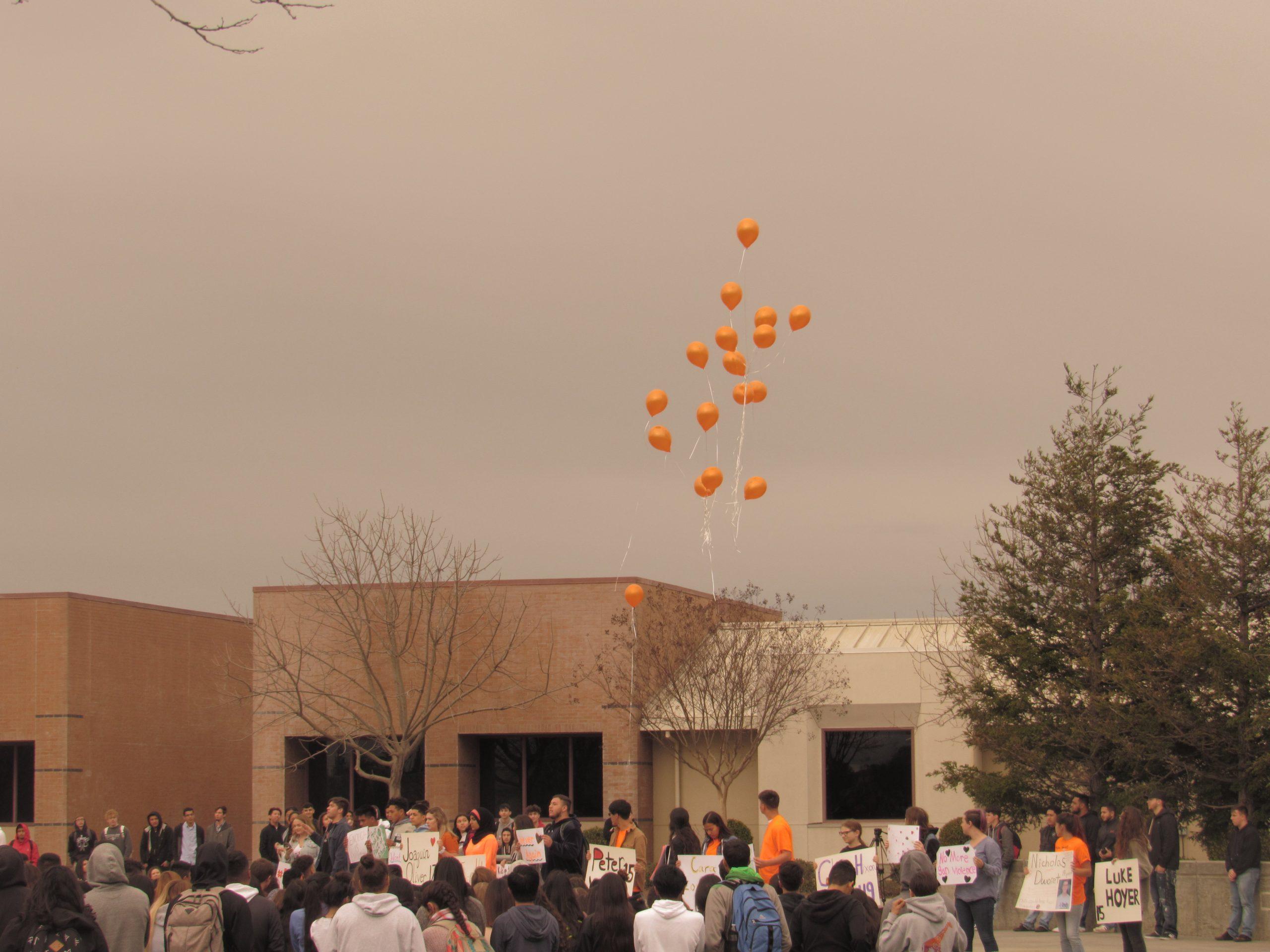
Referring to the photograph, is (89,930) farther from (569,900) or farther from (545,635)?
(545,635)

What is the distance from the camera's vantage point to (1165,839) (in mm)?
17562

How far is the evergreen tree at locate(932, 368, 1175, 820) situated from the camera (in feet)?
75.0

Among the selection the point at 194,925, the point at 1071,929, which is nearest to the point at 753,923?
the point at 194,925

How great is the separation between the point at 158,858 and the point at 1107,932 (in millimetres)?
15761

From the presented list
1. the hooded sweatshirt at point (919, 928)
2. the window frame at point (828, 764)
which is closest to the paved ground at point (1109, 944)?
the hooded sweatshirt at point (919, 928)

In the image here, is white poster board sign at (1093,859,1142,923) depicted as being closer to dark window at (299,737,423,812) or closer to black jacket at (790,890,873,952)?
black jacket at (790,890,873,952)

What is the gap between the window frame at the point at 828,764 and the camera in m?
29.2

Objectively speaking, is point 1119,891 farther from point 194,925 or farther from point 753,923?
point 194,925

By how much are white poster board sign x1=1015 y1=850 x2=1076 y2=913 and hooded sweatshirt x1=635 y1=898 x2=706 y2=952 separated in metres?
5.67

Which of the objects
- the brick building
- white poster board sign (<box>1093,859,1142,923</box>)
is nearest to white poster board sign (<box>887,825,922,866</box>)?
white poster board sign (<box>1093,859,1142,923</box>)

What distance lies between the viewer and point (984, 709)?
24.1 m

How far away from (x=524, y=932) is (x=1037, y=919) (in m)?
14.0

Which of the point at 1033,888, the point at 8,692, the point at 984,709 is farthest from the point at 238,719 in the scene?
the point at 1033,888

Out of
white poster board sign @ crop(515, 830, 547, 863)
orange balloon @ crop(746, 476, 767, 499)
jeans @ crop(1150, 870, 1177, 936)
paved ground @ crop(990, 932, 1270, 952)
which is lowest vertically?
paved ground @ crop(990, 932, 1270, 952)
